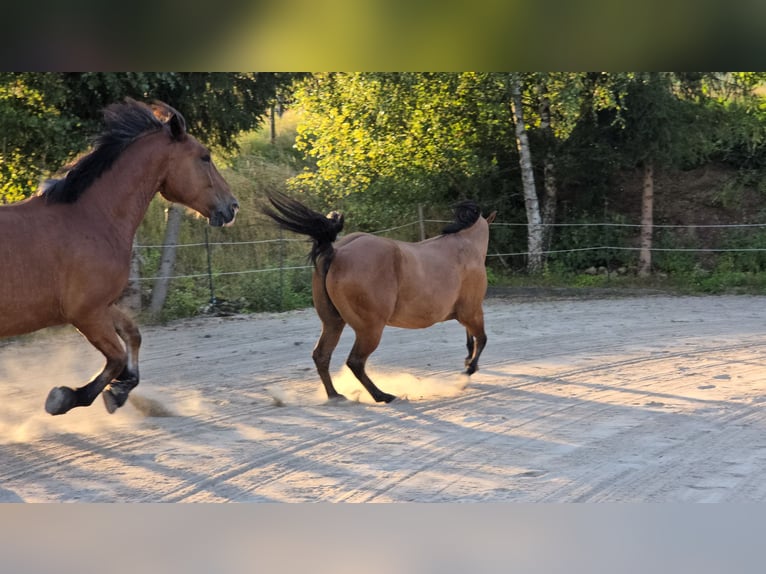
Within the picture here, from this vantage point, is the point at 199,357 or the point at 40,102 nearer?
the point at 199,357

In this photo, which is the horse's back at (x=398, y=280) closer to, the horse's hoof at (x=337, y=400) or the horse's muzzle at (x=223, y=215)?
the horse's hoof at (x=337, y=400)

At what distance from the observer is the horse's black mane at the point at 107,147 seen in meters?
5.35

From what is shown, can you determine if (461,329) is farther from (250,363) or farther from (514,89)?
(514,89)

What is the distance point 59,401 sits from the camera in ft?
16.8

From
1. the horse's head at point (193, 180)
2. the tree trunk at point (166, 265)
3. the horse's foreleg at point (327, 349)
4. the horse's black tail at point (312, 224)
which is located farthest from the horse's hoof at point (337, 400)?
the tree trunk at point (166, 265)

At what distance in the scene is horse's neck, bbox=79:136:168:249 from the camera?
541 centimetres

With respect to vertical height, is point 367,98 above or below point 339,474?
above

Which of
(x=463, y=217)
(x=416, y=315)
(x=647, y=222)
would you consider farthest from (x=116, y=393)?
(x=647, y=222)

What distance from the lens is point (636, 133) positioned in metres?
14.5

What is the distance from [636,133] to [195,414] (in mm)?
10660

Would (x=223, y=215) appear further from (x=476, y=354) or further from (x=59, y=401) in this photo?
(x=476, y=354)
